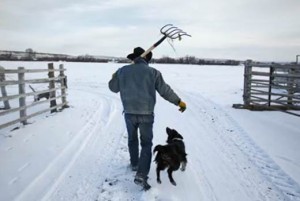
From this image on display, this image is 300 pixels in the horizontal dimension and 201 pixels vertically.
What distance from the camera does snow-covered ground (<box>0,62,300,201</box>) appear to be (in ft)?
14.4

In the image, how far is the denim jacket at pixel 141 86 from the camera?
4363 millimetres

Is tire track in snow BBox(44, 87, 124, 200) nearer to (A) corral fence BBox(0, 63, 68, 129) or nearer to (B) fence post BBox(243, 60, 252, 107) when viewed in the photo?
(A) corral fence BBox(0, 63, 68, 129)

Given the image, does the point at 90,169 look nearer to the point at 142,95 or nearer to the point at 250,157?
the point at 142,95

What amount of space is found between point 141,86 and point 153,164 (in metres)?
1.79

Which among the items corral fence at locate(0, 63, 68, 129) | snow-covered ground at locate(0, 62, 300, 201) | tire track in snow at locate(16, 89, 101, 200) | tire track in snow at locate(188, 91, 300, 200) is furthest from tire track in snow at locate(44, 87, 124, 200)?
tire track in snow at locate(188, 91, 300, 200)

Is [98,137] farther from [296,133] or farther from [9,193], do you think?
[296,133]

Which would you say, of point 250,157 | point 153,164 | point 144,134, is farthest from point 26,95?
point 250,157

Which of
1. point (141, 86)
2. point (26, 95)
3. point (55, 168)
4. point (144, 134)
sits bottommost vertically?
point (55, 168)

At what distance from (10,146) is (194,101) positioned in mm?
8625

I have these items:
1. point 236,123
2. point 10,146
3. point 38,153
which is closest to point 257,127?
point 236,123

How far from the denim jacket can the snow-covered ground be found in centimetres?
124

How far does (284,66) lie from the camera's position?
10.8 metres

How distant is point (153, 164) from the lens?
5.47 m

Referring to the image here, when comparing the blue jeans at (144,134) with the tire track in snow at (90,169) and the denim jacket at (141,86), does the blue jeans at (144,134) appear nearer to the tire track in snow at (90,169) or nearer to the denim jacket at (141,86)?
the denim jacket at (141,86)
